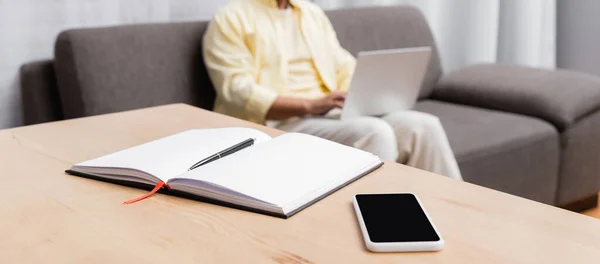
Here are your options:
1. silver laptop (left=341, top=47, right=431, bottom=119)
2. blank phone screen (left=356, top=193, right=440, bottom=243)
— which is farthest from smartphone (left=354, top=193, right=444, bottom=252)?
silver laptop (left=341, top=47, right=431, bottom=119)

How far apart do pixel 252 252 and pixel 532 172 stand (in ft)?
5.68

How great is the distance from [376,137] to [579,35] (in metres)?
1.93

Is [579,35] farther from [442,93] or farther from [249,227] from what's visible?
[249,227]

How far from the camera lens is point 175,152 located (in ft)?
3.72

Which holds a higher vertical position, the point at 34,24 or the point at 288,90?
the point at 34,24

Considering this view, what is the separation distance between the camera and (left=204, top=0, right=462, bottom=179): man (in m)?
2.03

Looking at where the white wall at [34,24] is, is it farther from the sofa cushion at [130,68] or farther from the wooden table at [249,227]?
the wooden table at [249,227]

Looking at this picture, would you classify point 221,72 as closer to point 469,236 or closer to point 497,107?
point 497,107

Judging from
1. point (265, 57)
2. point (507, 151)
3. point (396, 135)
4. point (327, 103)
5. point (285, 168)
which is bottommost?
point (507, 151)

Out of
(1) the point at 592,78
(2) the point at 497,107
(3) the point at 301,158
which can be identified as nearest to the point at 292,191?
(3) the point at 301,158

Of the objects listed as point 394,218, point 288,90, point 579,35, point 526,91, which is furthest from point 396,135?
point 579,35

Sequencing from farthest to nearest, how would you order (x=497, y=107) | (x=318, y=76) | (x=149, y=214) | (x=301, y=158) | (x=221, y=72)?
(x=497, y=107) < (x=318, y=76) < (x=221, y=72) < (x=301, y=158) < (x=149, y=214)

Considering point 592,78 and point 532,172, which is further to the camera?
point 592,78

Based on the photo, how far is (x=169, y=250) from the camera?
83 centimetres
